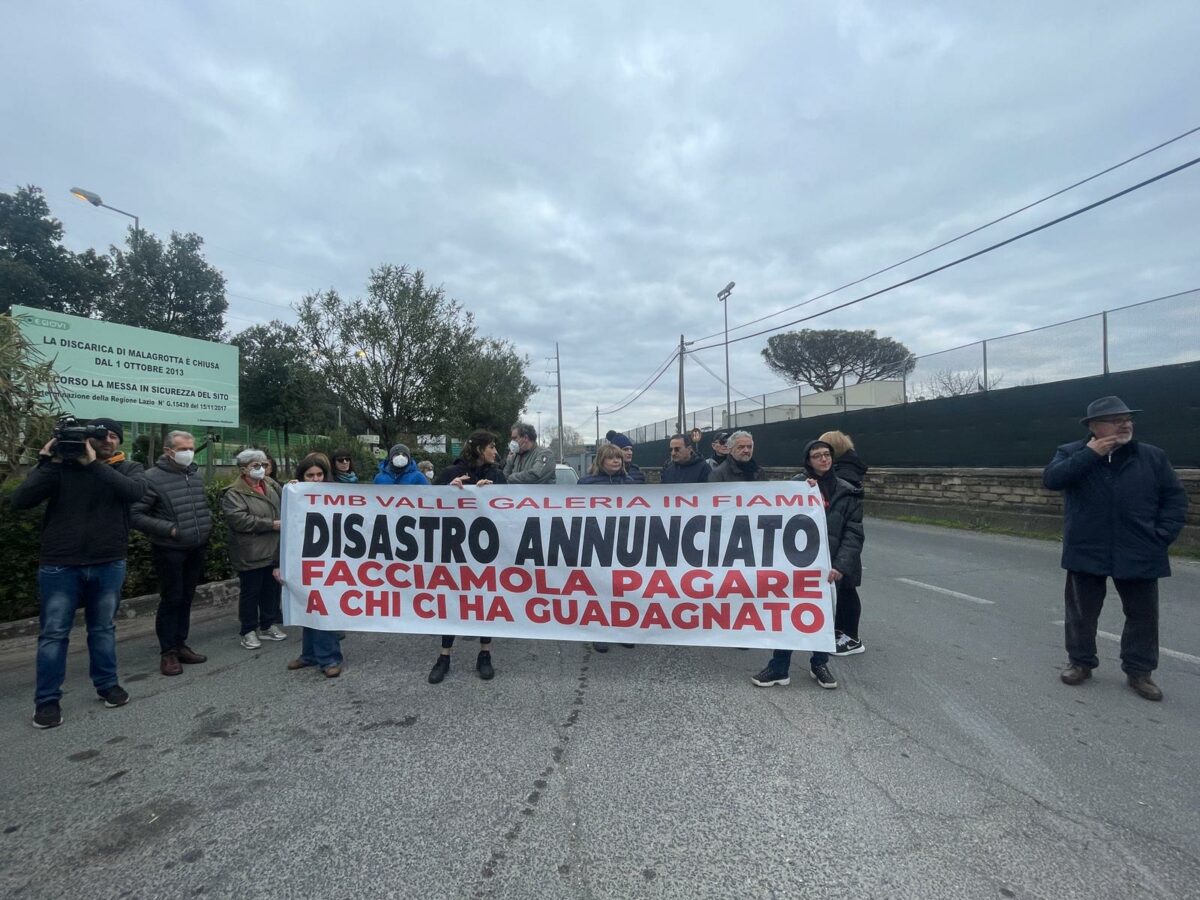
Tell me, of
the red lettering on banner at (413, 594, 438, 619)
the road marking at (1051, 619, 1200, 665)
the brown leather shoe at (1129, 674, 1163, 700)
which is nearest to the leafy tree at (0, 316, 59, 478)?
the red lettering on banner at (413, 594, 438, 619)

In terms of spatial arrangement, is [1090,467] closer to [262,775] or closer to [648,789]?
[648,789]

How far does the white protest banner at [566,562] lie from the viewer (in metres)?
4.24

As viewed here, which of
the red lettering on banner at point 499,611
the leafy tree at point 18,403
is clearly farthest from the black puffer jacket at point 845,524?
the leafy tree at point 18,403

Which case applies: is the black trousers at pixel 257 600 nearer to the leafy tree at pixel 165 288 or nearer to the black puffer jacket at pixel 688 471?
the black puffer jacket at pixel 688 471

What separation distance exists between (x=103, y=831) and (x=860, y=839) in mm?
3033

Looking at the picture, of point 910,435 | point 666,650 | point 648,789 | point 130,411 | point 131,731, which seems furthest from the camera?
point 910,435

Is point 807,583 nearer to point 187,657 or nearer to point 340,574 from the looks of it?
point 340,574

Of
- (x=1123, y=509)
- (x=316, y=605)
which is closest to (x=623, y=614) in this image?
(x=316, y=605)

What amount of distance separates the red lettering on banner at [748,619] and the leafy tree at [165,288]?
3252 cm

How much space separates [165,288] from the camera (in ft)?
99.2

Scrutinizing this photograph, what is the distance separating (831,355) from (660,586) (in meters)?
49.1

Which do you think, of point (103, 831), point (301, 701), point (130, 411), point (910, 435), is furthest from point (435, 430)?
point (103, 831)

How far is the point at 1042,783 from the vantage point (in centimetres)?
290

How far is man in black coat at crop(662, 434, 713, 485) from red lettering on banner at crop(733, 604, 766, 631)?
1803 mm
